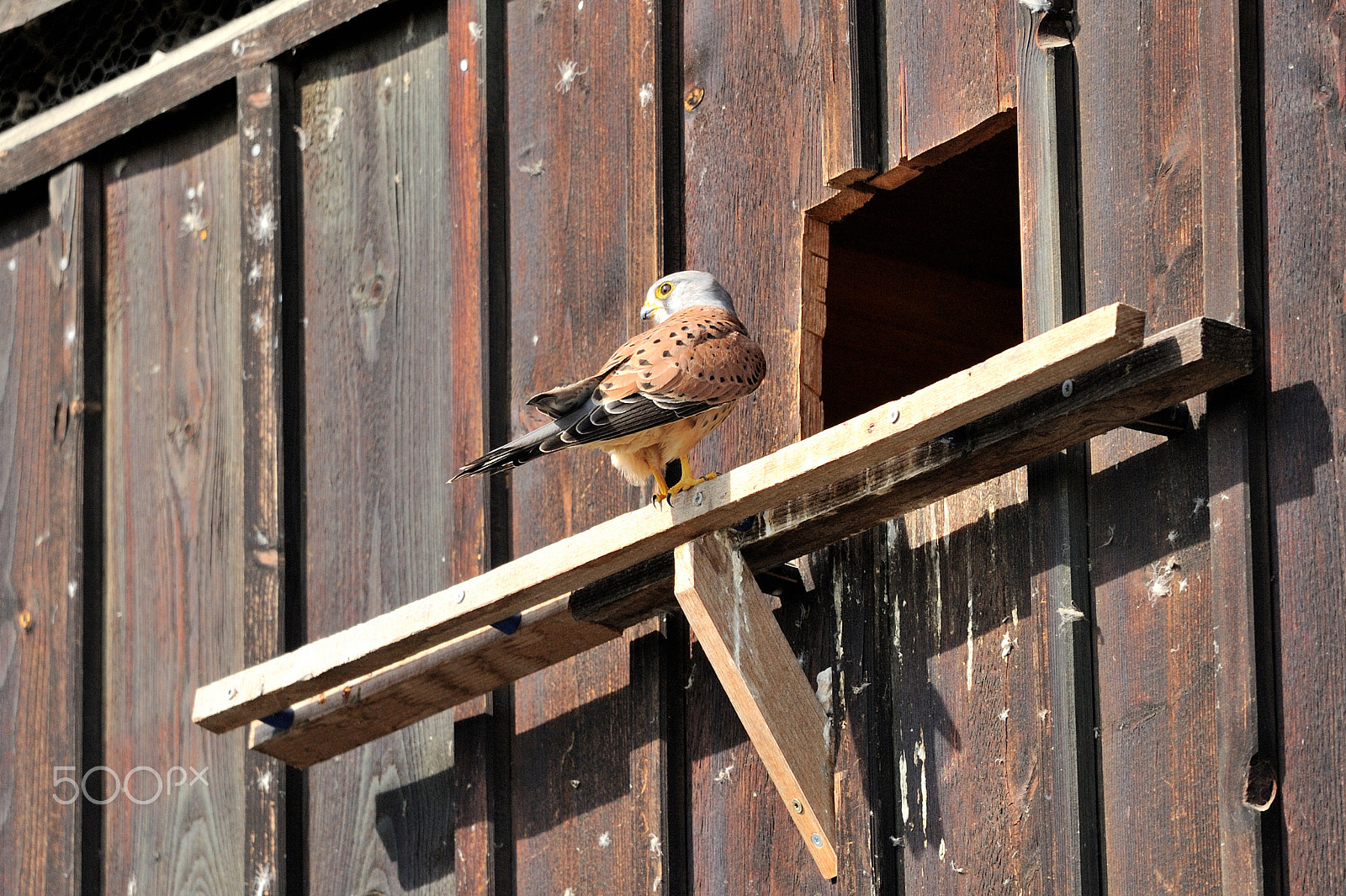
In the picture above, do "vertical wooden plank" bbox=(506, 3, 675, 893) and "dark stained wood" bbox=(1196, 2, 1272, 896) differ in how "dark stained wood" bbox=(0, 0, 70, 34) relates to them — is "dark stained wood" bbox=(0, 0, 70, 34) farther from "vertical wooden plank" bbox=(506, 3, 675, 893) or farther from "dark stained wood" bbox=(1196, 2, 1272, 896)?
"dark stained wood" bbox=(1196, 2, 1272, 896)

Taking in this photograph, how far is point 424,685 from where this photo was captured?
3.32m

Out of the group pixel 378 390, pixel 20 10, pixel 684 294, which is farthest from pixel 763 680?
pixel 20 10

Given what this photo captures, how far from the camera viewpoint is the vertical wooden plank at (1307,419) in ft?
7.68

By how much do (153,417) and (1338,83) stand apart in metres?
2.76

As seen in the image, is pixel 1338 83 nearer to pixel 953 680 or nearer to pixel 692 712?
pixel 953 680

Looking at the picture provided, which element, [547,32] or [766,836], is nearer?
[766,836]

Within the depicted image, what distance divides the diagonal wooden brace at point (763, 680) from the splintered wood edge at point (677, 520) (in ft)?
0.26

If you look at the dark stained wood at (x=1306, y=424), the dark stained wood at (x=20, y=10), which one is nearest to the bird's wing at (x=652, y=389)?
the dark stained wood at (x=1306, y=424)

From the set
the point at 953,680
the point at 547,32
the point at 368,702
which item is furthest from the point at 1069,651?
the point at 547,32

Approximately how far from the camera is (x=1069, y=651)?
264cm

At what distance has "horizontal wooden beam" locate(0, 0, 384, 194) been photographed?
4.05m

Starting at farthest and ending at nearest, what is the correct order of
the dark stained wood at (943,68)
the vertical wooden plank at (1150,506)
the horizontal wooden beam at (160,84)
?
the horizontal wooden beam at (160,84) < the dark stained wood at (943,68) < the vertical wooden plank at (1150,506)

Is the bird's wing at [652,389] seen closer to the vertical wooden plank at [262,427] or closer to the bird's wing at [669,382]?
the bird's wing at [669,382]

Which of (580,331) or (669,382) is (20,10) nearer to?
(580,331)
